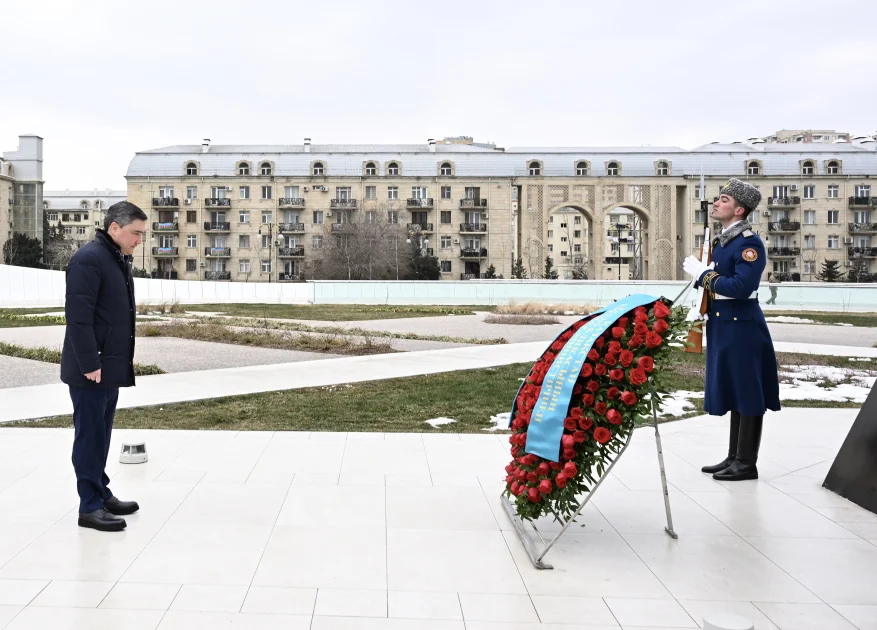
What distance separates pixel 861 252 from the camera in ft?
238

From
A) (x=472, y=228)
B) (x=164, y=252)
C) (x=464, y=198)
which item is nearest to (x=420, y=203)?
(x=464, y=198)

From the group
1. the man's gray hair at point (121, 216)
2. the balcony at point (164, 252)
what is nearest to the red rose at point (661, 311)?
the man's gray hair at point (121, 216)

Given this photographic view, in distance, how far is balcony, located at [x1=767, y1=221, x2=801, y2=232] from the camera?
7212 cm

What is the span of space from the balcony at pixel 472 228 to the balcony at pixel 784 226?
27073 mm

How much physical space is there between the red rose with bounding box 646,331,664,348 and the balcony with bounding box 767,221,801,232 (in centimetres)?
7506

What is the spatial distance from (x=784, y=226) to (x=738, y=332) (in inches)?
2904

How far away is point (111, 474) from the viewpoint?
18.7ft

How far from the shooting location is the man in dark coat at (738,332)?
18.2ft

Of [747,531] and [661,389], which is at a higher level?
[661,389]

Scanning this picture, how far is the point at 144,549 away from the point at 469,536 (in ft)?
5.90

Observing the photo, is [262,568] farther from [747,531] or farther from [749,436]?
[749,436]

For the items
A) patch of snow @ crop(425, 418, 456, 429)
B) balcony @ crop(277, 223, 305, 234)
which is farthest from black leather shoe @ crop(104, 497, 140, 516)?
balcony @ crop(277, 223, 305, 234)

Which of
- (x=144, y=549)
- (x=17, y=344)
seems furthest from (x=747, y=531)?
(x=17, y=344)

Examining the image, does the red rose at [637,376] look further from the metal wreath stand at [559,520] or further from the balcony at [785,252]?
the balcony at [785,252]
